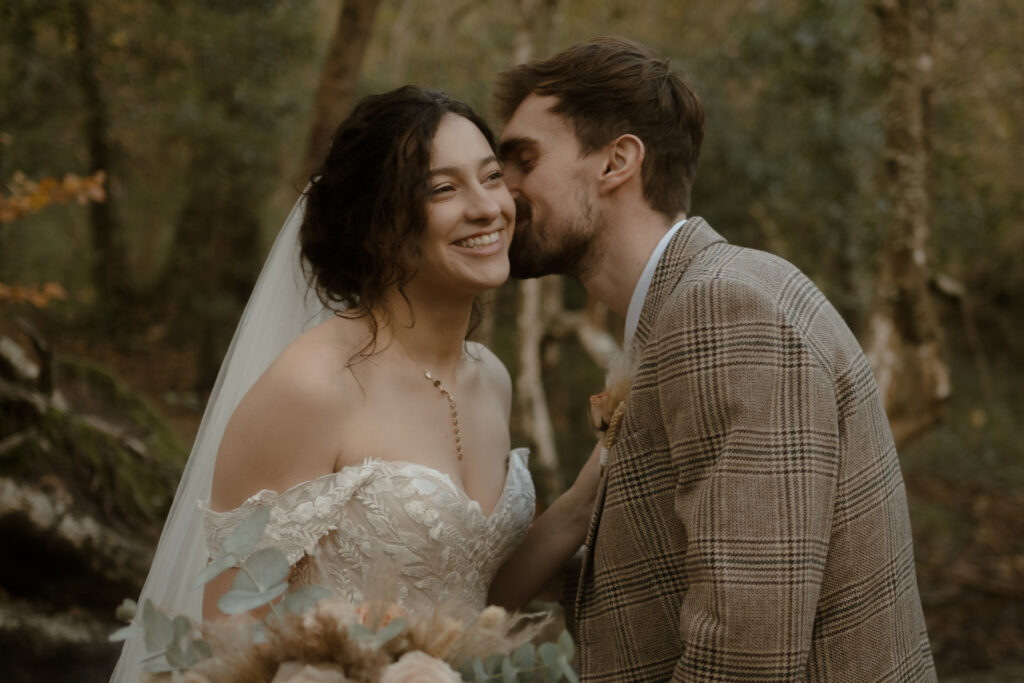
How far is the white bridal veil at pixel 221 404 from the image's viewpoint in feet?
8.37

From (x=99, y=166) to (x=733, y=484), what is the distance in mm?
9775

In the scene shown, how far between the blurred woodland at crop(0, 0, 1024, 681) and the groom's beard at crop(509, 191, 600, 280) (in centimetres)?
196

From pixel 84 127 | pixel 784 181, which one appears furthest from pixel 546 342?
pixel 84 127

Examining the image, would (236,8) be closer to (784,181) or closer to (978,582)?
(784,181)

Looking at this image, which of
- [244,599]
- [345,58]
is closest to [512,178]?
[244,599]

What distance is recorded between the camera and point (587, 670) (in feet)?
6.84

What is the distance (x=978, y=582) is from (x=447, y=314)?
6.11 metres

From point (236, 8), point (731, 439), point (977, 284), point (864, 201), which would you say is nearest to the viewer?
point (731, 439)

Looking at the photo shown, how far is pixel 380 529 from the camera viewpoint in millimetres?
2281

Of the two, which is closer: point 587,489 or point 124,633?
point 124,633

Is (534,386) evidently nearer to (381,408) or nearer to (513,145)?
(513,145)

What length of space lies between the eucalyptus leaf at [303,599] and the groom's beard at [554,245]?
1224mm

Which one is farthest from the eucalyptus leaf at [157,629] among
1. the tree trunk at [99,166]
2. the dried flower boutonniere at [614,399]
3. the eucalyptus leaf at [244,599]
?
the tree trunk at [99,166]

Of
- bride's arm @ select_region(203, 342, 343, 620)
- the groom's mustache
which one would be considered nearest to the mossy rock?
bride's arm @ select_region(203, 342, 343, 620)
